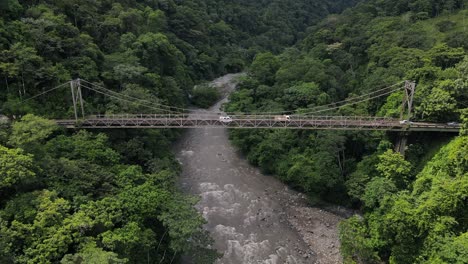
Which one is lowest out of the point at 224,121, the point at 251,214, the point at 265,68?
the point at 251,214

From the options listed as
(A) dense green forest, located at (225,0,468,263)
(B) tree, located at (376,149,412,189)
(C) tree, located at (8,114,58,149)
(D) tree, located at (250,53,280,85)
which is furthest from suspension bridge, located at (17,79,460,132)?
(D) tree, located at (250,53,280,85)

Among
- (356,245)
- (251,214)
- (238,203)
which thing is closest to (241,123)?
(238,203)

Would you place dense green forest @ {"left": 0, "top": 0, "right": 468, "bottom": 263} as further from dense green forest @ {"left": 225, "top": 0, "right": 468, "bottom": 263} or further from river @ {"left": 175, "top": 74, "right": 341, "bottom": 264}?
river @ {"left": 175, "top": 74, "right": 341, "bottom": 264}

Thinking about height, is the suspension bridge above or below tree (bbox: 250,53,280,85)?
below

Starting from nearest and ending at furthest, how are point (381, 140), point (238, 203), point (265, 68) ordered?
1. point (238, 203)
2. point (381, 140)
3. point (265, 68)

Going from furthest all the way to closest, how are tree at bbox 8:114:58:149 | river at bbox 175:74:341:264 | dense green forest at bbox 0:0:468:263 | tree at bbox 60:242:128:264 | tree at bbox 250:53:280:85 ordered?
tree at bbox 250:53:280:85 → river at bbox 175:74:341:264 → tree at bbox 8:114:58:149 → dense green forest at bbox 0:0:468:263 → tree at bbox 60:242:128:264

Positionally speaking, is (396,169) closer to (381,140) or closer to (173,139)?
(381,140)

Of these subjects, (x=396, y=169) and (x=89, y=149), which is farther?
(x=396, y=169)
